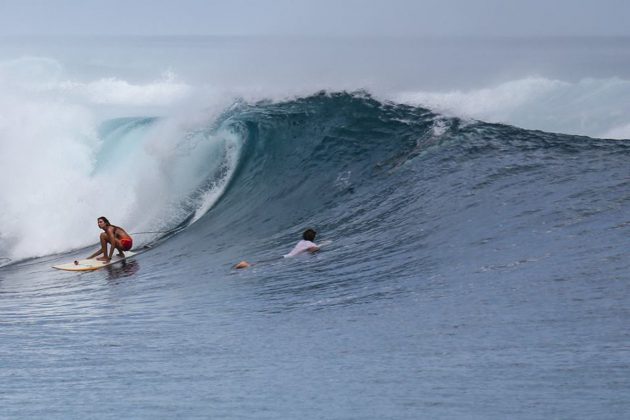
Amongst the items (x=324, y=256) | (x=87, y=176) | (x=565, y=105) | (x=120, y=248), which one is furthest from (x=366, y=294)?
(x=565, y=105)

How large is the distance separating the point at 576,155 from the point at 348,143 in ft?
16.3

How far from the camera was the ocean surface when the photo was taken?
26.8 feet

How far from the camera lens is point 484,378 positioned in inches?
315

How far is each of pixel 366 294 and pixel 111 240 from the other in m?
7.25

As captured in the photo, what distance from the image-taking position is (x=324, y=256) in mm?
14852

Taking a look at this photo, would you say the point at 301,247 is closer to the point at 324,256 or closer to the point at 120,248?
the point at 324,256

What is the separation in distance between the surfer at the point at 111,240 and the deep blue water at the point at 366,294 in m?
0.40

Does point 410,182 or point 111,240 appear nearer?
point 111,240

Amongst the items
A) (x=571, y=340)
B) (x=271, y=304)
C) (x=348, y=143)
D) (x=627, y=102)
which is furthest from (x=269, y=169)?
(x=627, y=102)

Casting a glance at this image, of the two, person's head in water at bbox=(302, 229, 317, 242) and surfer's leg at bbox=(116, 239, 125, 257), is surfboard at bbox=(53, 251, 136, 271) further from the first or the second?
person's head in water at bbox=(302, 229, 317, 242)

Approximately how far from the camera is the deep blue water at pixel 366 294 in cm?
800

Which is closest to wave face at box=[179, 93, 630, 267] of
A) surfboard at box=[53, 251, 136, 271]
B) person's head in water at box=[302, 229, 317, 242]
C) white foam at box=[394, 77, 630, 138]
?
person's head in water at box=[302, 229, 317, 242]

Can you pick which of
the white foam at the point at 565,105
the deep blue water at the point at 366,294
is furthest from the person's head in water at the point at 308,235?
the white foam at the point at 565,105

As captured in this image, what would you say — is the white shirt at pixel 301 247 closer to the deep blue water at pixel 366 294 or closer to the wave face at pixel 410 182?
the deep blue water at pixel 366 294
